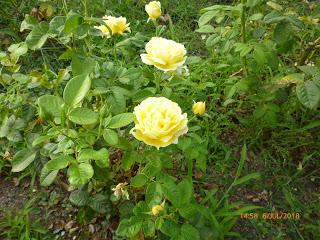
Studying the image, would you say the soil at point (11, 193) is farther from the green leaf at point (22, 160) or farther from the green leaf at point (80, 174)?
the green leaf at point (80, 174)

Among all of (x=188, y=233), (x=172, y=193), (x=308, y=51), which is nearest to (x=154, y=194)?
(x=172, y=193)

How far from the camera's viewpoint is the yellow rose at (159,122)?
41.5 inches

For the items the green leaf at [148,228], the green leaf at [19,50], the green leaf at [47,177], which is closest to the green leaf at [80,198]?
the green leaf at [47,177]

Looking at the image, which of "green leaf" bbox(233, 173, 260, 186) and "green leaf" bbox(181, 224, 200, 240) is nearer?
"green leaf" bbox(181, 224, 200, 240)

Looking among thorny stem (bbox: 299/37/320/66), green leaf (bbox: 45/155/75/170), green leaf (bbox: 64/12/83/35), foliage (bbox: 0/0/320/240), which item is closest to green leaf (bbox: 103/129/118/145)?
foliage (bbox: 0/0/320/240)

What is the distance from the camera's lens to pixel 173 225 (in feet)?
4.12

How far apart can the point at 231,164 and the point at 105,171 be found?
772 millimetres

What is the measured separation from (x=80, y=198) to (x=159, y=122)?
1.79 ft

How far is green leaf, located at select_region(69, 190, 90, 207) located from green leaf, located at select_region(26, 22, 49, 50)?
0.55m

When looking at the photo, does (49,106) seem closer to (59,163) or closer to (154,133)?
(59,163)

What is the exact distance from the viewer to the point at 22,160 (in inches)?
51.6

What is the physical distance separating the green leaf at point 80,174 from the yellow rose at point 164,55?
15.7 inches

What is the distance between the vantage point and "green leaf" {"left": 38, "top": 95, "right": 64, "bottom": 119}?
42.3 inches
